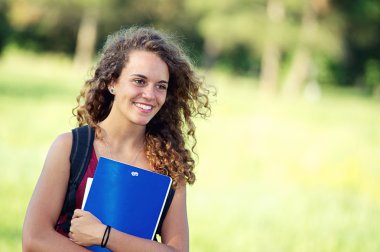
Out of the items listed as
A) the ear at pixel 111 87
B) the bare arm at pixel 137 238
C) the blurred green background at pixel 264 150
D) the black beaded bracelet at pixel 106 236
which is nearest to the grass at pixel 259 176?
the blurred green background at pixel 264 150

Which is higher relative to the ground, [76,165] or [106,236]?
[76,165]

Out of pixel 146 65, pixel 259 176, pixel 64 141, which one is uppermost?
pixel 146 65

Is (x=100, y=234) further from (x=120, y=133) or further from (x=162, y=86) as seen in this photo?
(x=162, y=86)

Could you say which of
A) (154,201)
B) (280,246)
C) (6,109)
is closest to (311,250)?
(280,246)

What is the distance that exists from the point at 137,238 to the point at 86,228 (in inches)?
6.5

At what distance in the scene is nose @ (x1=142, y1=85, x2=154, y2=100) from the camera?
2127mm

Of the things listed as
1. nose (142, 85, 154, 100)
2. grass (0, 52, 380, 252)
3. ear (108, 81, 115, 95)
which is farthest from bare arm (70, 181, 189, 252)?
grass (0, 52, 380, 252)

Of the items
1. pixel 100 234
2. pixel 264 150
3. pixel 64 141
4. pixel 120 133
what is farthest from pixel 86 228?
pixel 264 150

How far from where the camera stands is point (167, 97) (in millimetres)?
2391

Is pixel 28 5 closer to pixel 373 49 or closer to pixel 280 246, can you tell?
pixel 373 49

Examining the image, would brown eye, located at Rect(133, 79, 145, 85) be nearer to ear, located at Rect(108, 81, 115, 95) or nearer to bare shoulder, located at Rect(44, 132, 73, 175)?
ear, located at Rect(108, 81, 115, 95)

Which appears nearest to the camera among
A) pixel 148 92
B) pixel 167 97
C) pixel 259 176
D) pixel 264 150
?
pixel 148 92

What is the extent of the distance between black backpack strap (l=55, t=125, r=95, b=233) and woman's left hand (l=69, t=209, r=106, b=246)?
0.06 meters

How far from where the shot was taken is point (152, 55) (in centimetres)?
215
